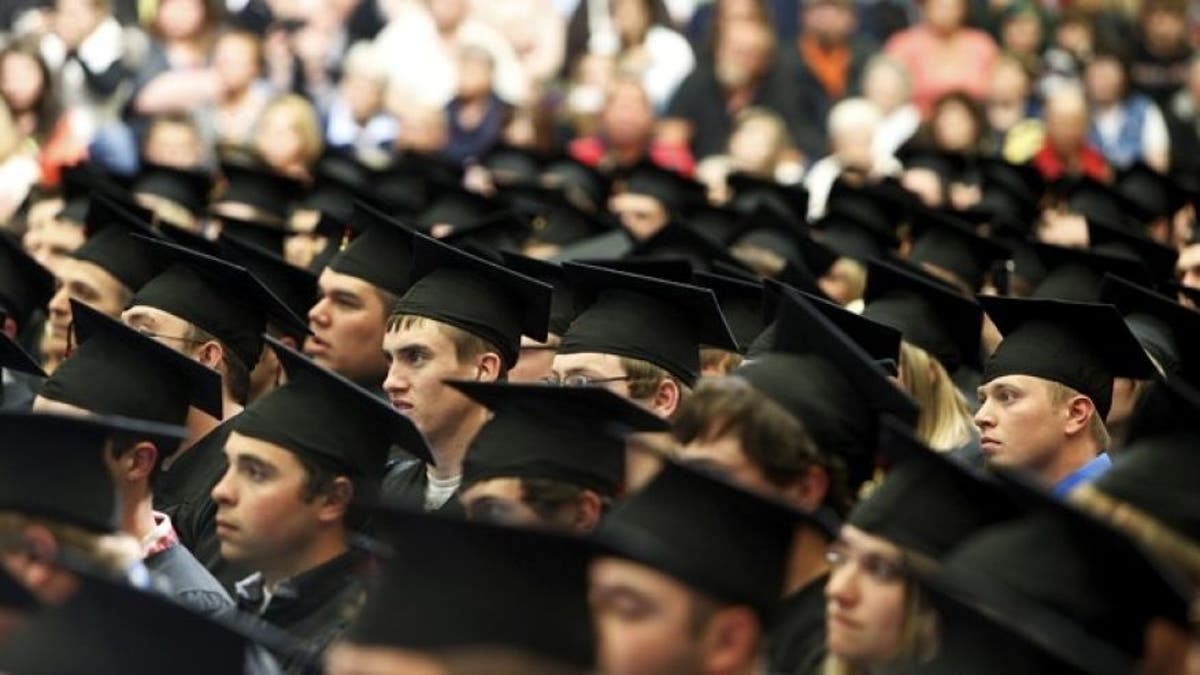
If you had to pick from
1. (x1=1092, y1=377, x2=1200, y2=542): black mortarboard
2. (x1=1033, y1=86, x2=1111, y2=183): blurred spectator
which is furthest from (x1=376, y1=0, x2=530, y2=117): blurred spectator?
(x1=1092, y1=377, x2=1200, y2=542): black mortarboard

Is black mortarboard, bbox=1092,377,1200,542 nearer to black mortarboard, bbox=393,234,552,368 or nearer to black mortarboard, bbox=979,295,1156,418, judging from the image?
black mortarboard, bbox=979,295,1156,418

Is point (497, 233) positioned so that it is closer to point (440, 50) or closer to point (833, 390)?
point (833, 390)

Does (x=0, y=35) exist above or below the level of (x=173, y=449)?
below

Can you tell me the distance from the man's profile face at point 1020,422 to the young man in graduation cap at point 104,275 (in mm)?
2811

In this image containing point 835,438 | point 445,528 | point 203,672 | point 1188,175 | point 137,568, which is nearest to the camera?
point 445,528

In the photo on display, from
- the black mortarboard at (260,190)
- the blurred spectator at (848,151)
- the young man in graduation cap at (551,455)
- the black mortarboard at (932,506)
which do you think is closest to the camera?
the black mortarboard at (932,506)

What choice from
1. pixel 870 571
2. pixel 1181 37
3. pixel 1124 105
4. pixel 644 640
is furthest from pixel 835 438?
pixel 1181 37

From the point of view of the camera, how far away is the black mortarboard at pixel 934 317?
23.3 ft

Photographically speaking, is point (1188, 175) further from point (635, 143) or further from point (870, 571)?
point (870, 571)

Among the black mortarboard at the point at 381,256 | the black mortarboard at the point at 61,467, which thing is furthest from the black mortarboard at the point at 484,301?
the black mortarboard at the point at 61,467

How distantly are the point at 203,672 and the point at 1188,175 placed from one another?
34.0 feet

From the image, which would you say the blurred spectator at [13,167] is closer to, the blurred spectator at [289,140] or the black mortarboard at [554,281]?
the blurred spectator at [289,140]

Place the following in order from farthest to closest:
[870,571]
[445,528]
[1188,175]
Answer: [1188,175], [870,571], [445,528]

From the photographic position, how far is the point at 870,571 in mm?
4074
